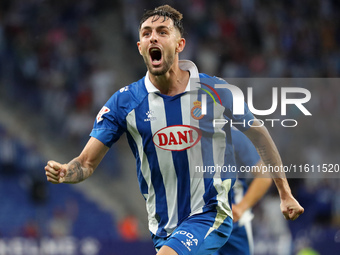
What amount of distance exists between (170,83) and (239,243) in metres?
1.89

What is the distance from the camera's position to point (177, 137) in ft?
13.9

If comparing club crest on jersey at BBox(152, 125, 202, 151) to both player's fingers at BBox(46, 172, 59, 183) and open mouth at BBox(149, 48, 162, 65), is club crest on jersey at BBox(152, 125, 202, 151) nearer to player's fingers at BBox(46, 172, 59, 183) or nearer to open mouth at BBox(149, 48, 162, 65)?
open mouth at BBox(149, 48, 162, 65)

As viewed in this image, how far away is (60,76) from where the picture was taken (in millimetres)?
12797

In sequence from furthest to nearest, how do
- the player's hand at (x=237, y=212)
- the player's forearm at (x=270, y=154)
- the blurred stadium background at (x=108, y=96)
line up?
the blurred stadium background at (x=108, y=96) < the player's hand at (x=237, y=212) < the player's forearm at (x=270, y=154)

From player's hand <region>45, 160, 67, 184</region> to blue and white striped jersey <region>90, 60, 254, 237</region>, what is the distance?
48 centimetres

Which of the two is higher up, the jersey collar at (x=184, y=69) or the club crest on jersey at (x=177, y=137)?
the jersey collar at (x=184, y=69)

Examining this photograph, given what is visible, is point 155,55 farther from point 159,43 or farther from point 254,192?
point 254,192

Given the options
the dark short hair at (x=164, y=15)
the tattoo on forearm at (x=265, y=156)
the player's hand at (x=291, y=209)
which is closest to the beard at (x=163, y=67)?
the dark short hair at (x=164, y=15)

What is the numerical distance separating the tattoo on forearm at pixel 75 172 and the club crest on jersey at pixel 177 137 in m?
0.54

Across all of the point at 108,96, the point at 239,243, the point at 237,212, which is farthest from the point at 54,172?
the point at 108,96

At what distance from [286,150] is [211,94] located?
286 inches

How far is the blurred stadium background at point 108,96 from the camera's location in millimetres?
10078

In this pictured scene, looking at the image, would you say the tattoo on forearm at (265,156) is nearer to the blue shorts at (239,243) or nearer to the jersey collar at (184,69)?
the jersey collar at (184,69)

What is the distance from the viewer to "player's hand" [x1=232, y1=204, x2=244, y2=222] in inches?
209
